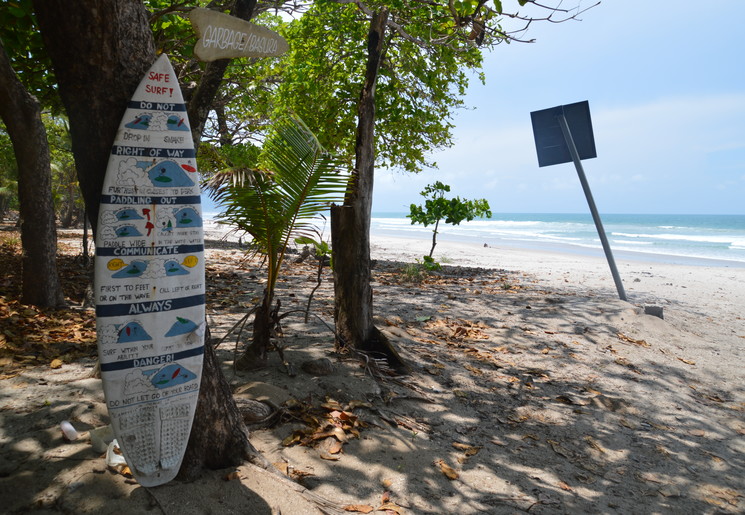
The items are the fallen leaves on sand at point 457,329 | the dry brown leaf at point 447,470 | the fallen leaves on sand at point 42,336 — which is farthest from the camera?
the fallen leaves on sand at point 457,329

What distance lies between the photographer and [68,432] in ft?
8.48

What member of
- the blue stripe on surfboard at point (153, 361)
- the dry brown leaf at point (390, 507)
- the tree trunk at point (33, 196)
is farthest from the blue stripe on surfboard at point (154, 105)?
the tree trunk at point (33, 196)

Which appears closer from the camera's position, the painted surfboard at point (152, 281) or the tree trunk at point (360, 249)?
the painted surfboard at point (152, 281)

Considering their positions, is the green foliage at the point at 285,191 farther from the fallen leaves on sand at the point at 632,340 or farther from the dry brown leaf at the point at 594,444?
the fallen leaves on sand at the point at 632,340

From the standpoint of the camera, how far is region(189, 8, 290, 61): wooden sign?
2.24 m

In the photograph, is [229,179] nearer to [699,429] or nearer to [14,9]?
[14,9]

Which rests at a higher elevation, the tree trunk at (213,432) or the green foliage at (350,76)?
the green foliage at (350,76)

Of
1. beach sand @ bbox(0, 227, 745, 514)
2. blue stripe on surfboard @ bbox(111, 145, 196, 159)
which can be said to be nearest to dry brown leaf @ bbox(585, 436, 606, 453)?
beach sand @ bbox(0, 227, 745, 514)

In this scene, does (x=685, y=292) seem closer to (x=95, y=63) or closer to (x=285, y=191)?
(x=285, y=191)

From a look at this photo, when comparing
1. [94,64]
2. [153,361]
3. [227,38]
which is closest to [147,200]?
[94,64]

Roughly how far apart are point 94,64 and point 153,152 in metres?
0.42

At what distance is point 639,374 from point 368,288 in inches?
126

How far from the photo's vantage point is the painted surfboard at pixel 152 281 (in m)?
2.07

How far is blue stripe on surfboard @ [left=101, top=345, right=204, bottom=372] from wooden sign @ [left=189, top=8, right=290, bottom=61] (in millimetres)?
1433
